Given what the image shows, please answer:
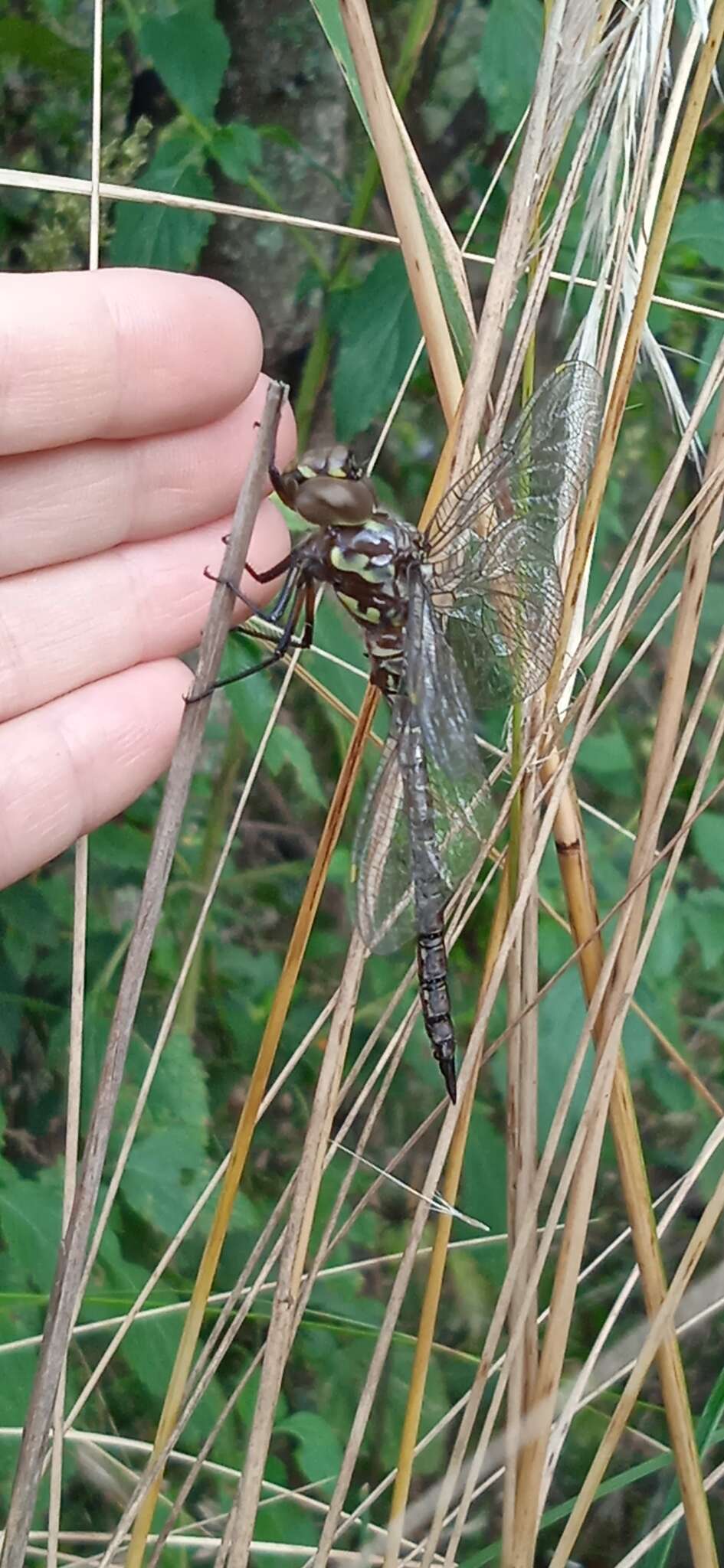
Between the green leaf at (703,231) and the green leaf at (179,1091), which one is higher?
the green leaf at (703,231)

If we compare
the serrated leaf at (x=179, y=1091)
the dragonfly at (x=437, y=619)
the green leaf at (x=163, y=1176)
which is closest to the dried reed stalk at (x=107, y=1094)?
the dragonfly at (x=437, y=619)

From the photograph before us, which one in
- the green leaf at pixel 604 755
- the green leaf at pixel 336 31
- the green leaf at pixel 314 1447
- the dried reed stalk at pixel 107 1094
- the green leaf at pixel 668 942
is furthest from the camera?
the green leaf at pixel 604 755

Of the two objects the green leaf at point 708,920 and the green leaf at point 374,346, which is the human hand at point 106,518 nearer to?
the green leaf at point 374,346

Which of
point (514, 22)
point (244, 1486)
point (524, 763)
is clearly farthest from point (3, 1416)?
point (514, 22)

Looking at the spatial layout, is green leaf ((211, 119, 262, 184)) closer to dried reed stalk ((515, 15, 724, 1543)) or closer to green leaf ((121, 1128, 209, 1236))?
dried reed stalk ((515, 15, 724, 1543))

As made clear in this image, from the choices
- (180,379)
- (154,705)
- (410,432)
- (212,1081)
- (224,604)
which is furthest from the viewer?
(410,432)

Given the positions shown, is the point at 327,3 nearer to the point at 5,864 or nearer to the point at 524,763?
the point at 524,763
